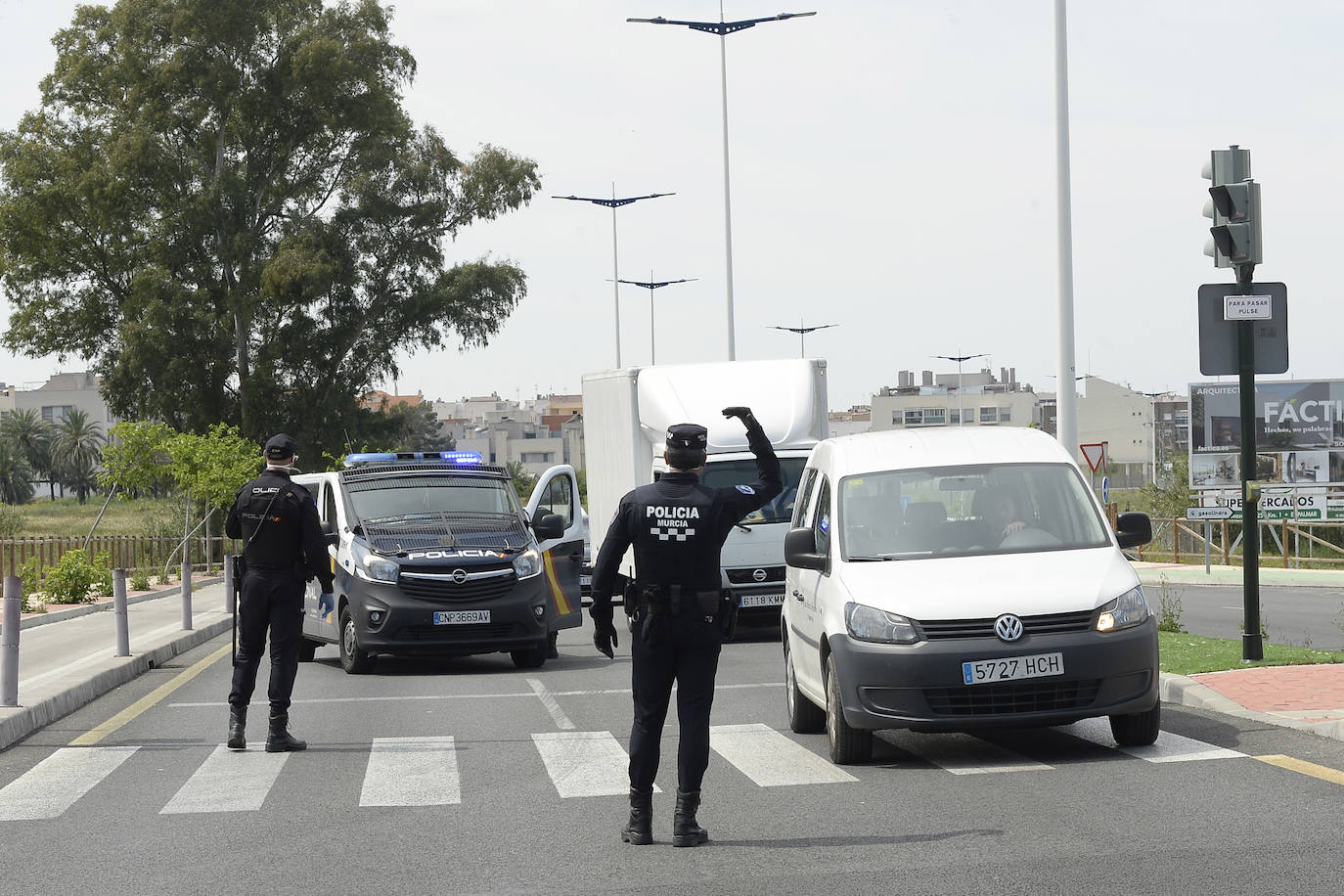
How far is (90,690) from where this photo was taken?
1415cm

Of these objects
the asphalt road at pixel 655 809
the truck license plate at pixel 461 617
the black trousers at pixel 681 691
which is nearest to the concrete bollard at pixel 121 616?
the truck license plate at pixel 461 617

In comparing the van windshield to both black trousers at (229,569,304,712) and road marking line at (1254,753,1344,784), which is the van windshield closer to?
road marking line at (1254,753,1344,784)

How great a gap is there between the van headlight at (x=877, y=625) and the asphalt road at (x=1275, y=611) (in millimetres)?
9436

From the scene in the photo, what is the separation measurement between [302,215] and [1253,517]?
4172cm

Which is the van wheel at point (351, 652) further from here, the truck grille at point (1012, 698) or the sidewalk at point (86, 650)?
the truck grille at point (1012, 698)

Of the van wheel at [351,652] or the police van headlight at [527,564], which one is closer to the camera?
the van wheel at [351,652]

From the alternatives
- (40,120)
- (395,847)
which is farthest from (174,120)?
(395,847)

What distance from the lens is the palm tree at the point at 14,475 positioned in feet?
407

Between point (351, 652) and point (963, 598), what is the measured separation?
8600mm

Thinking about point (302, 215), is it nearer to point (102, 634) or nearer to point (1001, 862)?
point (102, 634)

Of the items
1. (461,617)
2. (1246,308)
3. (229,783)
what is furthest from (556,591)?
(229,783)

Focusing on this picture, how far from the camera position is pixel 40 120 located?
50.3m

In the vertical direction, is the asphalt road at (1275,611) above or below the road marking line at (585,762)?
below

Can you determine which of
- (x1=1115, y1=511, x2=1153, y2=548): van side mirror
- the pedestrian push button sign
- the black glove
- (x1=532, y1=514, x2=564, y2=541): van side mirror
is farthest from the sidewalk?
the pedestrian push button sign
